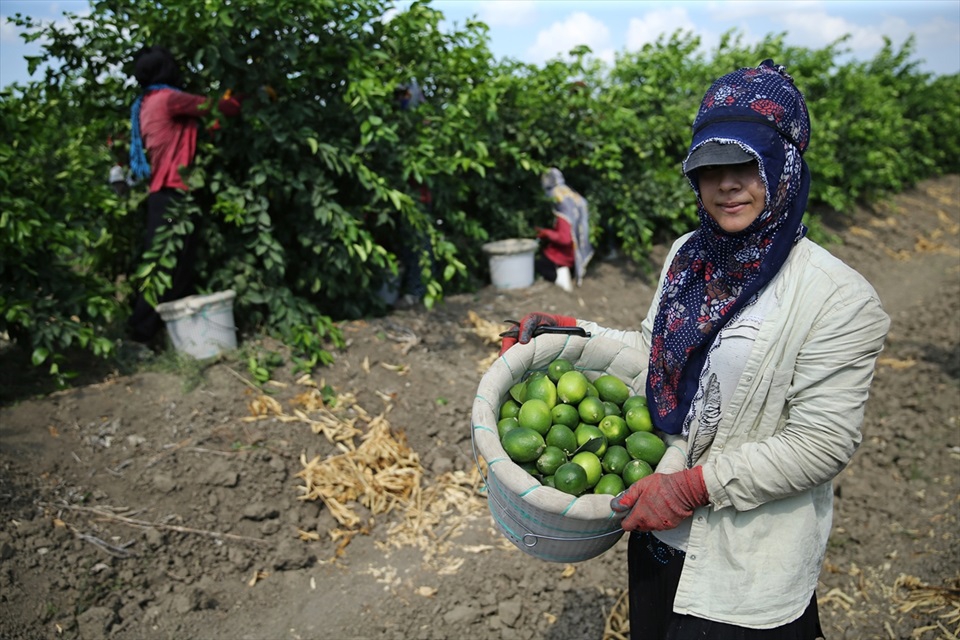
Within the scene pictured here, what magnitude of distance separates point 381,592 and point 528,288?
13.1 ft

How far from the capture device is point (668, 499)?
1.67 m

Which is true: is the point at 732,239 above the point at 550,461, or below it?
above

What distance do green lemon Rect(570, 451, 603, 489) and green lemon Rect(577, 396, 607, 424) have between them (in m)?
0.17

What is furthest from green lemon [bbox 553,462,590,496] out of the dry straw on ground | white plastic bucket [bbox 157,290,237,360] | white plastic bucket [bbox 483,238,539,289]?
white plastic bucket [bbox 483,238,539,289]

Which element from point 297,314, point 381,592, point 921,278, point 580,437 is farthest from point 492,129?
point 921,278

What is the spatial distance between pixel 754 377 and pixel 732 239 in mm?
349

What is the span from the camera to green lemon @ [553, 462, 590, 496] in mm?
1829

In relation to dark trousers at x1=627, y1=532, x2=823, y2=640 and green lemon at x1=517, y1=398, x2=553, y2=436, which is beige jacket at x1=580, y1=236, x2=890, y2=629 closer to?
dark trousers at x1=627, y1=532, x2=823, y2=640

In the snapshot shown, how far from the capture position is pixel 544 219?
23.6 feet

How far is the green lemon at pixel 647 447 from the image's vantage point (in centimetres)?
192

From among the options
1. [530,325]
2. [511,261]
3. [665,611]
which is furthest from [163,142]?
[665,611]

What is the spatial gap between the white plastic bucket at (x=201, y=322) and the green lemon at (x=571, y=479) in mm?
3690

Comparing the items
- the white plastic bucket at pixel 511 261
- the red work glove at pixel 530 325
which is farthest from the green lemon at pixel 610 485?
the white plastic bucket at pixel 511 261

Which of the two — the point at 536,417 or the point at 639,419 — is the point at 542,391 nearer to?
the point at 536,417
